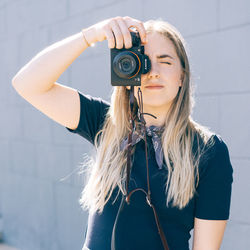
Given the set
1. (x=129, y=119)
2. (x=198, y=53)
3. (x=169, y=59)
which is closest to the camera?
(x=169, y=59)

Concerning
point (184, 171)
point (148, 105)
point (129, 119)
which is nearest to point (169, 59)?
point (148, 105)

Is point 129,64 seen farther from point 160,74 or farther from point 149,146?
point 149,146

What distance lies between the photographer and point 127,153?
1.36m

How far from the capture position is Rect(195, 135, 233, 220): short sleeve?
4.20ft

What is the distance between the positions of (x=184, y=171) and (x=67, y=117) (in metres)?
0.48

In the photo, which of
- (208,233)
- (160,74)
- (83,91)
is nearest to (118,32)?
(160,74)

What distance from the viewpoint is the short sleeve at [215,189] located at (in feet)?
4.20

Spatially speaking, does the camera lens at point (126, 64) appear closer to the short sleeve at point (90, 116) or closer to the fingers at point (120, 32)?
the fingers at point (120, 32)

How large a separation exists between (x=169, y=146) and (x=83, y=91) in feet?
5.60

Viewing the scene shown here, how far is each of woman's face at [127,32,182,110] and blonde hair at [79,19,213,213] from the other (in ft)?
0.13

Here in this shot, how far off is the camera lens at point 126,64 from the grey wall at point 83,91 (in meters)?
0.97

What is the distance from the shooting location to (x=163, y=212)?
1306 millimetres

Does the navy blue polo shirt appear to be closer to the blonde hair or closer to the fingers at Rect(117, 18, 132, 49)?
the blonde hair

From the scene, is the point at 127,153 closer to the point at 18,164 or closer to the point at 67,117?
the point at 67,117
